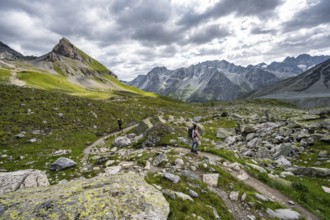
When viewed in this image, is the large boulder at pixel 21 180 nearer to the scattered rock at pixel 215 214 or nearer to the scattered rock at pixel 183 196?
the scattered rock at pixel 183 196

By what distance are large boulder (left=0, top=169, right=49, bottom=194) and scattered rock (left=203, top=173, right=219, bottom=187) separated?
35.4 ft

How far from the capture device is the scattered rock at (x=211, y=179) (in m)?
13.6

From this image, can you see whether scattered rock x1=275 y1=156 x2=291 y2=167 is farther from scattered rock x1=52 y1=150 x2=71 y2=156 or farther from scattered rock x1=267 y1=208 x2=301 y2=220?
scattered rock x1=52 y1=150 x2=71 y2=156

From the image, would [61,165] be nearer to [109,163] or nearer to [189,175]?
[109,163]

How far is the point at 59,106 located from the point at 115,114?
13894mm

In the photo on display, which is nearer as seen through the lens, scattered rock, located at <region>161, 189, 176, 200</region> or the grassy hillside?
scattered rock, located at <region>161, 189, 176, 200</region>

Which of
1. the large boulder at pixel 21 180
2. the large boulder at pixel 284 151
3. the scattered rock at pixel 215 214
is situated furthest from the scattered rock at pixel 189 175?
the large boulder at pixel 284 151

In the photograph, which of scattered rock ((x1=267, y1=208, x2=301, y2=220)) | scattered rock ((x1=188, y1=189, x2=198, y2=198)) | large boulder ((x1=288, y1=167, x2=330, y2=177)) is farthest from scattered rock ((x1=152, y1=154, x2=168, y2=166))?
large boulder ((x1=288, y1=167, x2=330, y2=177))

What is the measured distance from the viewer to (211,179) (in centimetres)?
1398

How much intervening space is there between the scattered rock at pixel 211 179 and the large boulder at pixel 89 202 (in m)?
5.67

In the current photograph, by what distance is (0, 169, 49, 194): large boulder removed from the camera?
34.6 ft

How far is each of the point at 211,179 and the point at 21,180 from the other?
12.5 metres

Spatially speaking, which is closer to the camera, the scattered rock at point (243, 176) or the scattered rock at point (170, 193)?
the scattered rock at point (170, 193)

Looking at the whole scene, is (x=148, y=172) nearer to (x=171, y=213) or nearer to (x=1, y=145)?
(x=171, y=213)
